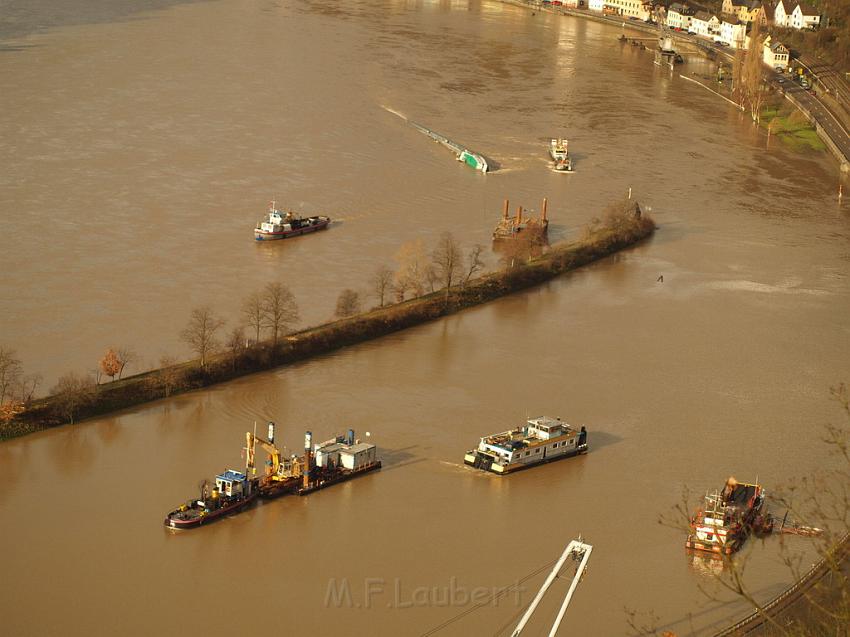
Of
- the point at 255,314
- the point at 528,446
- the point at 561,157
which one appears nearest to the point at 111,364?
the point at 255,314

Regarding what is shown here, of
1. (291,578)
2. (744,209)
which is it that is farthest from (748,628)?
(744,209)

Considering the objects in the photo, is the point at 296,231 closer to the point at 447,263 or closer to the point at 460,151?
the point at 447,263

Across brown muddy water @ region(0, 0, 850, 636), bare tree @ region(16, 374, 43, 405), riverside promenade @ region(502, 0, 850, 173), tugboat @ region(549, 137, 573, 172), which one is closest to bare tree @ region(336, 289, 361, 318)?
brown muddy water @ region(0, 0, 850, 636)

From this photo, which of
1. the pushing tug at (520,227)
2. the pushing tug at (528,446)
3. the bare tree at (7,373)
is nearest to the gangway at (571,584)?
the pushing tug at (528,446)

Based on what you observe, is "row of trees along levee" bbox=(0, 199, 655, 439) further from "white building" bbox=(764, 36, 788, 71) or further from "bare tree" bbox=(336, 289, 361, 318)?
"white building" bbox=(764, 36, 788, 71)

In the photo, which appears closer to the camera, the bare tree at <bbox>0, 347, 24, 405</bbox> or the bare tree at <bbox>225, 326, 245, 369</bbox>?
the bare tree at <bbox>0, 347, 24, 405</bbox>

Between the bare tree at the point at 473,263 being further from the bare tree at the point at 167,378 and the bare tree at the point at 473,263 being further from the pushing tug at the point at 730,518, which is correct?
the pushing tug at the point at 730,518
